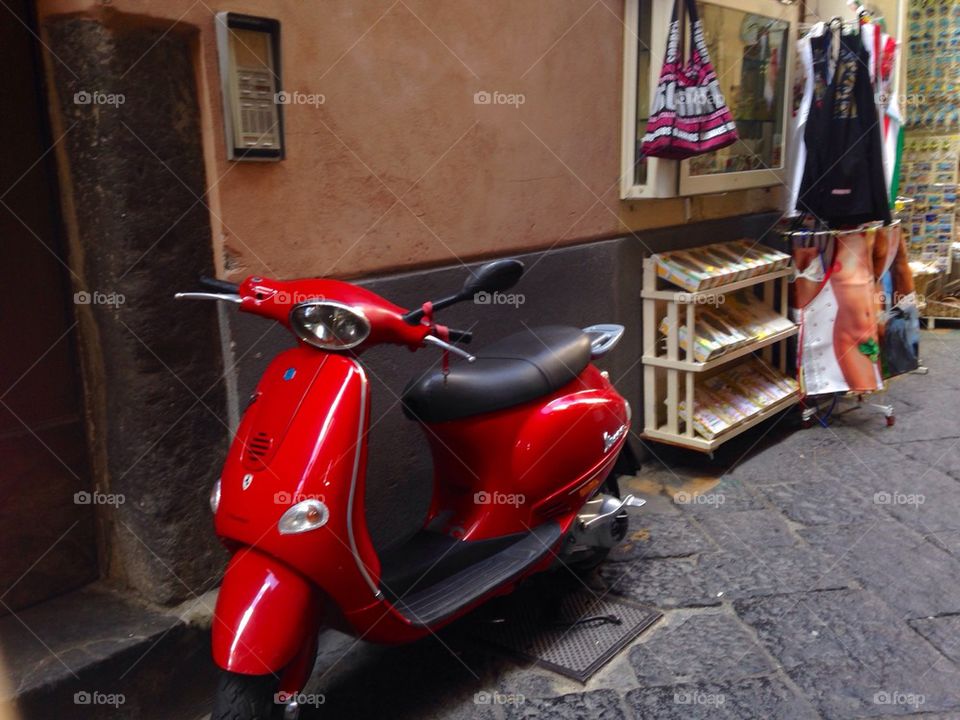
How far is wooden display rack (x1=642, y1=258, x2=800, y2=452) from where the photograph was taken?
14.1ft

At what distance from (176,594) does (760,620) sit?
80.9 inches

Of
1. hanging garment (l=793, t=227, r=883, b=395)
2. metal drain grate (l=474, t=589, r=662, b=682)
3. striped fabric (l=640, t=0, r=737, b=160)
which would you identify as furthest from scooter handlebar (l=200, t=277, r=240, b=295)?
hanging garment (l=793, t=227, r=883, b=395)

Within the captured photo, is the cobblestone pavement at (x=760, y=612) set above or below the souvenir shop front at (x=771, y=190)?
below

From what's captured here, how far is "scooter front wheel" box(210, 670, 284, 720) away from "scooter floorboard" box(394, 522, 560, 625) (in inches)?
20.8

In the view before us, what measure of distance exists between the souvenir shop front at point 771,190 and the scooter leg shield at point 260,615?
2.72 metres

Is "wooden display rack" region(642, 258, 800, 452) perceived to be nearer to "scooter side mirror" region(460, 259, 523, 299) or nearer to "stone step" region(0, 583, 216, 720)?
"scooter side mirror" region(460, 259, 523, 299)

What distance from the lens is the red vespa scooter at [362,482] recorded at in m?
2.11

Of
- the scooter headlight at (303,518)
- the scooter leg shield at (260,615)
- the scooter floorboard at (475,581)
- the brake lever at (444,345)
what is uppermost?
the brake lever at (444,345)

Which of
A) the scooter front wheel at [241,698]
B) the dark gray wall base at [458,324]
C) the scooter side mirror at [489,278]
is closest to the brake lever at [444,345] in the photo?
the scooter side mirror at [489,278]

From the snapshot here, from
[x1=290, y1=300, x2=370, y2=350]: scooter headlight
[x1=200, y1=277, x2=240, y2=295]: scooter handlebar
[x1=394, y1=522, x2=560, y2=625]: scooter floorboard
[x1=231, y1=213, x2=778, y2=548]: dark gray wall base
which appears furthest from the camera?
[x1=231, y1=213, x2=778, y2=548]: dark gray wall base

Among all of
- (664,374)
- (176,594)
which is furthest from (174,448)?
(664,374)

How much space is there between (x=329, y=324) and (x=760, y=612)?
200 centimetres

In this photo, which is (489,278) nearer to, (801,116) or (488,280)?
(488,280)

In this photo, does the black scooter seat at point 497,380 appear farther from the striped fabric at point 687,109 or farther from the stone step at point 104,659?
the striped fabric at point 687,109
